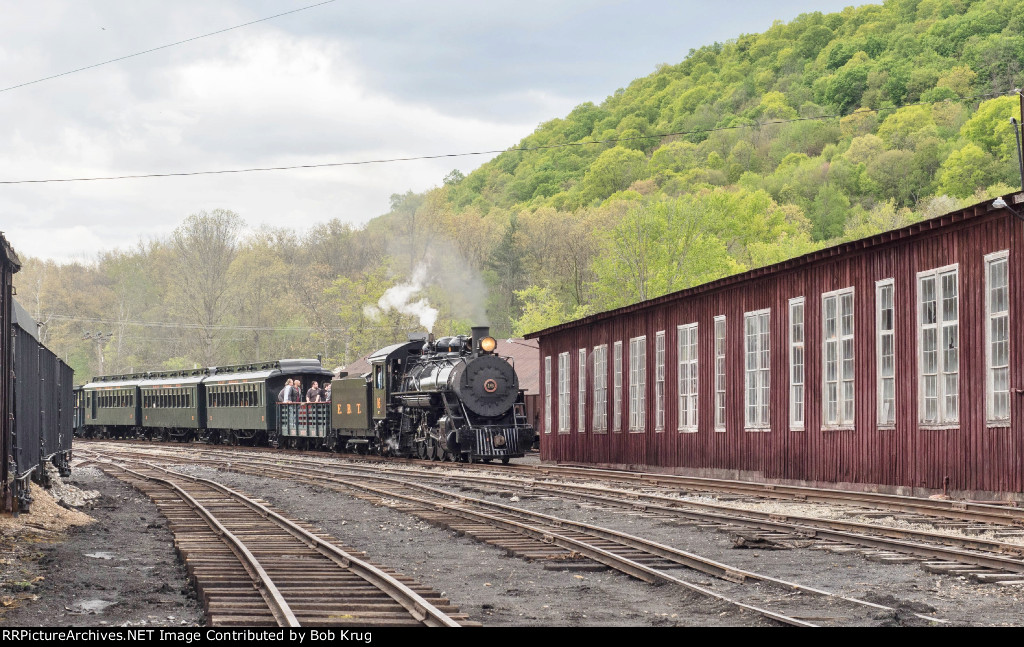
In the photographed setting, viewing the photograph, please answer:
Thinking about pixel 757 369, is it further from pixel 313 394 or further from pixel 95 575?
pixel 313 394

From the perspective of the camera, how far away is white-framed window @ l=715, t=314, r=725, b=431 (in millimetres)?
24812

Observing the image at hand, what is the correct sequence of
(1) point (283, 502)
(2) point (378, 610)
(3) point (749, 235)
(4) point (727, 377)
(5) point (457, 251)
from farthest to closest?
1. (5) point (457, 251)
2. (3) point (749, 235)
3. (4) point (727, 377)
4. (1) point (283, 502)
5. (2) point (378, 610)

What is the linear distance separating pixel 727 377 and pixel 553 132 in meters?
99.5

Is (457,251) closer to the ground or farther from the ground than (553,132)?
closer to the ground

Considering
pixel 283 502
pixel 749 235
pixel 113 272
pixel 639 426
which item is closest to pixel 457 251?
pixel 749 235

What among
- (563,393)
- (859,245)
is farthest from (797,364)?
(563,393)

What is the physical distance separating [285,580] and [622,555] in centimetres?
343

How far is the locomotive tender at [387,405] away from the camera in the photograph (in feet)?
106

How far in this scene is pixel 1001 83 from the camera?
98.9m

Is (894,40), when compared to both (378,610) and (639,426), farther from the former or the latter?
(378,610)

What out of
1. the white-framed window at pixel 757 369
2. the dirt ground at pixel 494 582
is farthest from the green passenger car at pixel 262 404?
the dirt ground at pixel 494 582

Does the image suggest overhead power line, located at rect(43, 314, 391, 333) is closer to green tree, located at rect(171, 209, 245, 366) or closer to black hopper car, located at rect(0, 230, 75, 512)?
green tree, located at rect(171, 209, 245, 366)

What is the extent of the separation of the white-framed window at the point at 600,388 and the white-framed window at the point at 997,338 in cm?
1486

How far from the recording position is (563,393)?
34469mm
